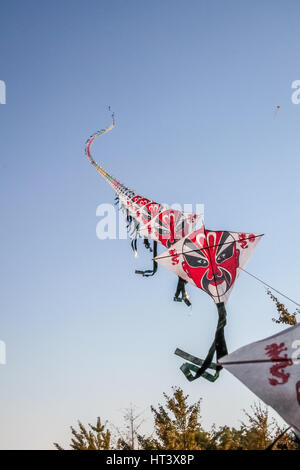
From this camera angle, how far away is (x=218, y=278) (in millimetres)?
7004

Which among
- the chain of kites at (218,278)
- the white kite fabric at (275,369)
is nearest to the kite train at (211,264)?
the chain of kites at (218,278)

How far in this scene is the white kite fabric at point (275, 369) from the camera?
4.11 m

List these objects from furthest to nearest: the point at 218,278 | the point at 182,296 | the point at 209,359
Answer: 1. the point at 182,296
2. the point at 218,278
3. the point at 209,359

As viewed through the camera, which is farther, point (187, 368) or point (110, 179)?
point (110, 179)

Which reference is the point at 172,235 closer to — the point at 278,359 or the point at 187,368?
the point at 187,368

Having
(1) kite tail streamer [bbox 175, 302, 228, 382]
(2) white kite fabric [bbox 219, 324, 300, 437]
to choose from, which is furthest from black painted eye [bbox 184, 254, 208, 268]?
(2) white kite fabric [bbox 219, 324, 300, 437]

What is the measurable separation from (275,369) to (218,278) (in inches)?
109

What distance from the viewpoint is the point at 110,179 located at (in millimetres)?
14750

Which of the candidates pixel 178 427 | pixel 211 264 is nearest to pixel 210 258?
pixel 211 264

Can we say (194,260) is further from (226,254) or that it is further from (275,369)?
(275,369)

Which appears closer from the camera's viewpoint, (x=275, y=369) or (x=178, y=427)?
(x=275, y=369)
